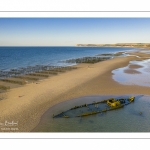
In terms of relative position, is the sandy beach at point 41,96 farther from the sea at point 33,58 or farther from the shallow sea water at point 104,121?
the sea at point 33,58

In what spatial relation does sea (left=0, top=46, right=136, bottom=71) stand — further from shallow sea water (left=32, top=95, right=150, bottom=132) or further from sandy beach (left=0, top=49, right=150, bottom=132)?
shallow sea water (left=32, top=95, right=150, bottom=132)

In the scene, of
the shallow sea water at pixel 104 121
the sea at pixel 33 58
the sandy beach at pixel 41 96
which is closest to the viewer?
the shallow sea water at pixel 104 121

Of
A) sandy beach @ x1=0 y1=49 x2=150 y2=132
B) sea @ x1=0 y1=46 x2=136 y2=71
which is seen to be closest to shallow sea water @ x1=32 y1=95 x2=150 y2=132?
sandy beach @ x1=0 y1=49 x2=150 y2=132

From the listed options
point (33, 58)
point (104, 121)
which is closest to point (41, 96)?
point (104, 121)

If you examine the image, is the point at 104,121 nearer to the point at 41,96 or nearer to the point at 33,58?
the point at 41,96

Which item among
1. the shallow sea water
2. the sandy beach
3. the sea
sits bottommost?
the shallow sea water

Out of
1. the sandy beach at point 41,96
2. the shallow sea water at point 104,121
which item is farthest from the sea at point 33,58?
the shallow sea water at point 104,121

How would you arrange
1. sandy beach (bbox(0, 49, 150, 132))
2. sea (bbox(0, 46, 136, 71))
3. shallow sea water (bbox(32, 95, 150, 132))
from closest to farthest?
shallow sea water (bbox(32, 95, 150, 132))
sandy beach (bbox(0, 49, 150, 132))
sea (bbox(0, 46, 136, 71))
